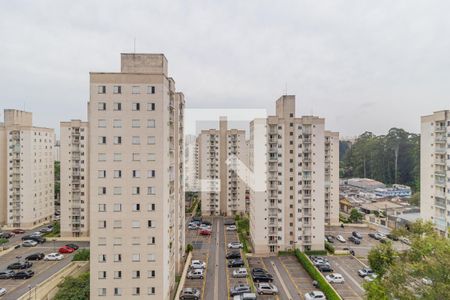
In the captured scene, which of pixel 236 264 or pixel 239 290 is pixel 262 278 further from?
pixel 236 264

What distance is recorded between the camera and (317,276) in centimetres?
2842

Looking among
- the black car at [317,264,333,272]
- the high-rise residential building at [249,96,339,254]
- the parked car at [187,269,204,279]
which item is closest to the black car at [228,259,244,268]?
the parked car at [187,269,204,279]

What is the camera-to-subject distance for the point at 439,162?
110 feet

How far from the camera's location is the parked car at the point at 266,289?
26.5 meters

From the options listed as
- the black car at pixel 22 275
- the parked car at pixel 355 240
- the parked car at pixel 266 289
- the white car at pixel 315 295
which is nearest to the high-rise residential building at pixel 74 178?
the black car at pixel 22 275

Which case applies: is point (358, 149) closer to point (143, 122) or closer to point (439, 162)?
point (439, 162)

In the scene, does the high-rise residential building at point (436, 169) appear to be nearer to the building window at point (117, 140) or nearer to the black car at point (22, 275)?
the building window at point (117, 140)

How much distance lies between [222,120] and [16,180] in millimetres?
34875

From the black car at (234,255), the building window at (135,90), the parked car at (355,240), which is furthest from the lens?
the parked car at (355,240)

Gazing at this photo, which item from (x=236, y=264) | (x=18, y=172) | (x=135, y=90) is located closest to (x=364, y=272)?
(x=236, y=264)

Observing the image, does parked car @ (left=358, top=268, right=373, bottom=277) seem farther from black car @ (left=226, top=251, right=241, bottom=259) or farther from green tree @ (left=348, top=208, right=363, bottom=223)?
green tree @ (left=348, top=208, right=363, bottom=223)

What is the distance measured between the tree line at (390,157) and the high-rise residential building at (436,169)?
45.3m

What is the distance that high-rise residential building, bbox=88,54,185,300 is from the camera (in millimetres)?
20500

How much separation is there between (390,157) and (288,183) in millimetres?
61199
